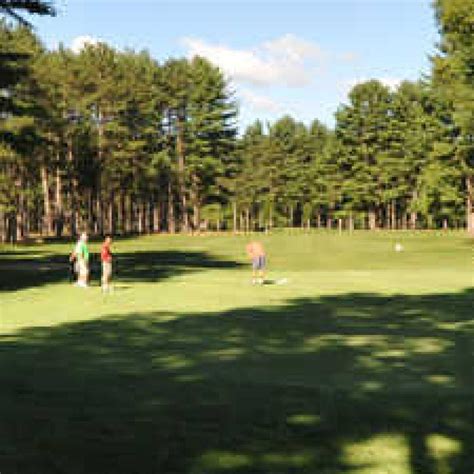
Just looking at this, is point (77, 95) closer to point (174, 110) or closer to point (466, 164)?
Result: point (174, 110)

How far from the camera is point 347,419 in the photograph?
863 centimetres

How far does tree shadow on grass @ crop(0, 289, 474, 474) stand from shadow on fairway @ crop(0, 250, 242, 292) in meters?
15.5

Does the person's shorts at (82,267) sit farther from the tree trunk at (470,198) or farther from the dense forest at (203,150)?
the tree trunk at (470,198)

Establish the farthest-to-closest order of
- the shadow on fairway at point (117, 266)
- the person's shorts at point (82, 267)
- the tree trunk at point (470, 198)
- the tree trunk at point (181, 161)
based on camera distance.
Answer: the tree trunk at point (181, 161) < the tree trunk at point (470, 198) < the shadow on fairway at point (117, 266) < the person's shorts at point (82, 267)

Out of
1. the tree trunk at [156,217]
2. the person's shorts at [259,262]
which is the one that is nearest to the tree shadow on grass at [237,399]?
the person's shorts at [259,262]

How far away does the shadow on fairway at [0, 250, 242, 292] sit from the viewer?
3188 cm

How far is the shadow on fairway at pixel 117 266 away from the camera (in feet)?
105

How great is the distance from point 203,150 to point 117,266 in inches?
1913

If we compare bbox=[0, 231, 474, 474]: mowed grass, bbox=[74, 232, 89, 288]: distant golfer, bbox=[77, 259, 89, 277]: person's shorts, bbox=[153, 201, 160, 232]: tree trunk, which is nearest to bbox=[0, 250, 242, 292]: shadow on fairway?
bbox=[74, 232, 89, 288]: distant golfer

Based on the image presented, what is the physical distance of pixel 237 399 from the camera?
9.48m

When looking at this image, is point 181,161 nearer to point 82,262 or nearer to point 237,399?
point 82,262

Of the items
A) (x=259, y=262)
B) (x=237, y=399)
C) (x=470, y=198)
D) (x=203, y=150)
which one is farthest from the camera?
(x=203, y=150)

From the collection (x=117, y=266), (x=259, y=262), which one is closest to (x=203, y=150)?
(x=117, y=266)

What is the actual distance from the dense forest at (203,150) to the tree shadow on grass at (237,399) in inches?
1409
